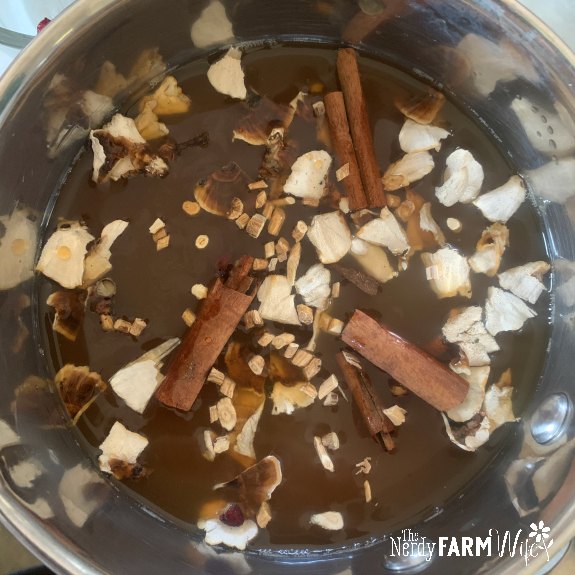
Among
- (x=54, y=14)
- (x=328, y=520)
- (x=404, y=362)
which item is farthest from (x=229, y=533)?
(x=54, y=14)

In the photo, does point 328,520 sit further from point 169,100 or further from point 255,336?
point 169,100

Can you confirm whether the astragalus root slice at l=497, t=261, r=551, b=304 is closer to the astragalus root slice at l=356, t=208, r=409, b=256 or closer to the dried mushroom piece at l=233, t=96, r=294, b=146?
the astragalus root slice at l=356, t=208, r=409, b=256

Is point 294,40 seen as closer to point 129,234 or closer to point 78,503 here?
point 129,234

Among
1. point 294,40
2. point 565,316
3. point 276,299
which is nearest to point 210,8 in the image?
point 294,40

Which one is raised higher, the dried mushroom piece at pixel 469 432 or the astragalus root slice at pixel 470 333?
the astragalus root slice at pixel 470 333

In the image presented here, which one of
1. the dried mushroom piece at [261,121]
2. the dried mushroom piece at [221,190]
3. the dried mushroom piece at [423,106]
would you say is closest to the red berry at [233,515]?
the dried mushroom piece at [221,190]

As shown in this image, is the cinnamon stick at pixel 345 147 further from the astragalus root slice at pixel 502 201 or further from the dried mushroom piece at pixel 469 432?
the dried mushroom piece at pixel 469 432

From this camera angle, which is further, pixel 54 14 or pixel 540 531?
pixel 54 14
